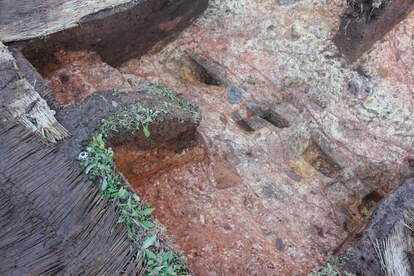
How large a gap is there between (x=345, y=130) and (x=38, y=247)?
2.78 m

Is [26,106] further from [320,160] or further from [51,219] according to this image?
[320,160]

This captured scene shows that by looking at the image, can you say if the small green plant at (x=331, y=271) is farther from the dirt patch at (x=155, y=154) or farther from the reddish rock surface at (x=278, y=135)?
the dirt patch at (x=155, y=154)

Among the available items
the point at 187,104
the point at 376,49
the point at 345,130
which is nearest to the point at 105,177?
the point at 187,104

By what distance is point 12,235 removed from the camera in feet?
8.69

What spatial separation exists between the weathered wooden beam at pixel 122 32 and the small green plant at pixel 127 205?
1056mm

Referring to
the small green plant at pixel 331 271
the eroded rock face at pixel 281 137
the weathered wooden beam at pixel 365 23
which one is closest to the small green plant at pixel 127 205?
the eroded rock face at pixel 281 137

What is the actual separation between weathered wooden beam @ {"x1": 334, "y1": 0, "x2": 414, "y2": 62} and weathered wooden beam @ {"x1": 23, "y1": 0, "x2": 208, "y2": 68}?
135cm

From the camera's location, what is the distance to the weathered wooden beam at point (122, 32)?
12.8ft

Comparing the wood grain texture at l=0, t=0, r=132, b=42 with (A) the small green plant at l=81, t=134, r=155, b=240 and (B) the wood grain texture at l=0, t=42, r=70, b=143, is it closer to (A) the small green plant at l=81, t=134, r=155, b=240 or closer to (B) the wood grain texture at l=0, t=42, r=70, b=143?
(B) the wood grain texture at l=0, t=42, r=70, b=143

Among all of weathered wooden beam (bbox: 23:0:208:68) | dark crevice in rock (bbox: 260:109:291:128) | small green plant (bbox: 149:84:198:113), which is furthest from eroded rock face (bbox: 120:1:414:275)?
small green plant (bbox: 149:84:198:113)

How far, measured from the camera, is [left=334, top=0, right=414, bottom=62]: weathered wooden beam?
182 inches

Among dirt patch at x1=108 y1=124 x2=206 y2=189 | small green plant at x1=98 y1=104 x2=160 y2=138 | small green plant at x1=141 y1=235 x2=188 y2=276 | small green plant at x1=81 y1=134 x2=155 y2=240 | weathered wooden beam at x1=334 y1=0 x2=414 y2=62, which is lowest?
dirt patch at x1=108 y1=124 x2=206 y2=189

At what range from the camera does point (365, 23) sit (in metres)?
4.68

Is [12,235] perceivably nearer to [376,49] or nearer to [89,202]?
[89,202]
